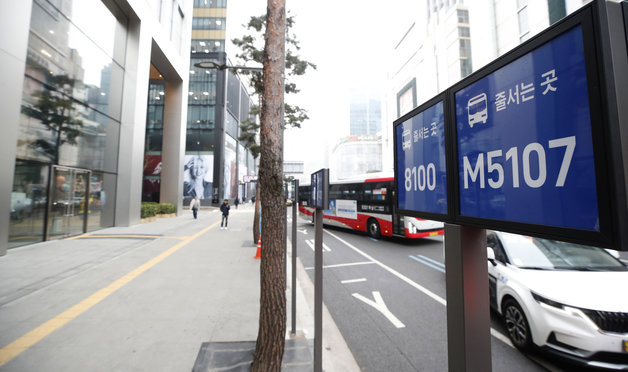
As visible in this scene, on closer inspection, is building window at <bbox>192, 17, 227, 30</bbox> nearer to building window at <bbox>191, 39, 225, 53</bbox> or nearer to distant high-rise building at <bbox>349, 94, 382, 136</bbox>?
building window at <bbox>191, 39, 225, 53</bbox>

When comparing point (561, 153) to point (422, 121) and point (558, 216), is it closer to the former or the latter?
point (558, 216)

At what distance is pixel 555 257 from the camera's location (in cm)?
376

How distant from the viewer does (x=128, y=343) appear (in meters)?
3.41

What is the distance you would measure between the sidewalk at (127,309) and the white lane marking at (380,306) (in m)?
0.98

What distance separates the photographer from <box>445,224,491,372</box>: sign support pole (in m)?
1.01

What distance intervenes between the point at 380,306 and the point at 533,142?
4.65m

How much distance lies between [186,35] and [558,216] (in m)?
25.4

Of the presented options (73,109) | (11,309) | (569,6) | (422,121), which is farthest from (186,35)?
(569,6)

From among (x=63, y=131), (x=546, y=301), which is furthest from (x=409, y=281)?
(x=63, y=131)

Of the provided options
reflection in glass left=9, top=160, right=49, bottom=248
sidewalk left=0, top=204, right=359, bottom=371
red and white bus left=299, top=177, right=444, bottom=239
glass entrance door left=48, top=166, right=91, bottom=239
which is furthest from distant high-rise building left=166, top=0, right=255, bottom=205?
sidewalk left=0, top=204, right=359, bottom=371

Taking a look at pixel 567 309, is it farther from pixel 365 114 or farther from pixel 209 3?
pixel 365 114

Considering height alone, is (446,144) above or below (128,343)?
above

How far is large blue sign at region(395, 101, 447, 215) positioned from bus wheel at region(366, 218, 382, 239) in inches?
405

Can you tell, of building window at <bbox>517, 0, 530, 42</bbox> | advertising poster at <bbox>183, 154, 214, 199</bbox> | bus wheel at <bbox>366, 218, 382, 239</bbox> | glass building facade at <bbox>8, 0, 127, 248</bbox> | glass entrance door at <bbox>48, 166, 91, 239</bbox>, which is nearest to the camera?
glass building facade at <bbox>8, 0, 127, 248</bbox>
